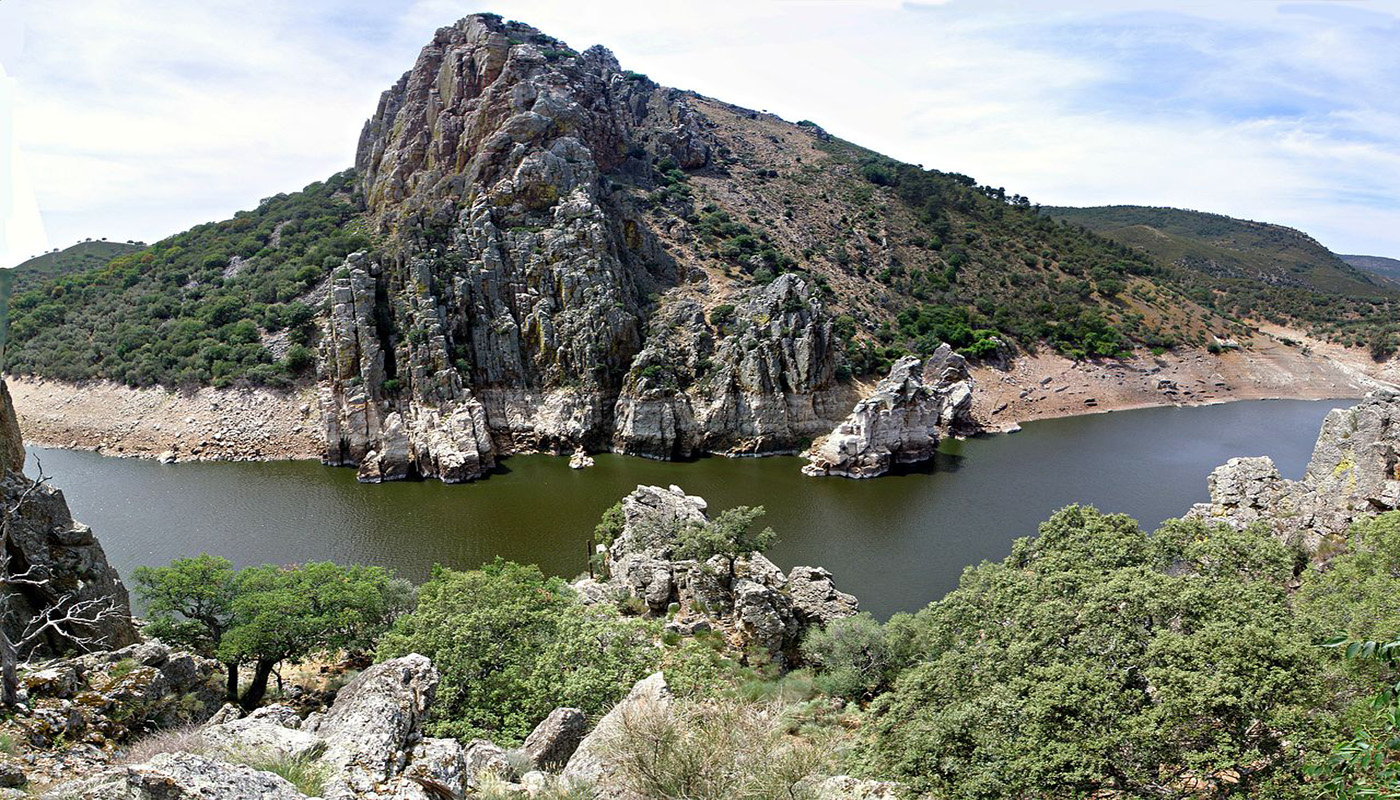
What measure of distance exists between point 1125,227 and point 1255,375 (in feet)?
254

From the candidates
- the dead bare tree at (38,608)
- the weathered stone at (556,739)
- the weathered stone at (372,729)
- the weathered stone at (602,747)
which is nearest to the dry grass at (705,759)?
the weathered stone at (602,747)

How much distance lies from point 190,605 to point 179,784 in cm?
1717

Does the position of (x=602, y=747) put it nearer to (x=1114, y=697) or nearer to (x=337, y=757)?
(x=337, y=757)

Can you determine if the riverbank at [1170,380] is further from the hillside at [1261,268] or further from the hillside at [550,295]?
the hillside at [1261,268]

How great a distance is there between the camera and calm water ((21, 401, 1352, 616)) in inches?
1256

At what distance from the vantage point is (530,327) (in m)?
53.4

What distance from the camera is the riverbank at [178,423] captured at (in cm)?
4888

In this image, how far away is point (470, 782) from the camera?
9766mm

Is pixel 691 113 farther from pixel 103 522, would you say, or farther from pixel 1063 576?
pixel 1063 576

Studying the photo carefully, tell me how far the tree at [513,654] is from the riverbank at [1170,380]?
4876 centimetres

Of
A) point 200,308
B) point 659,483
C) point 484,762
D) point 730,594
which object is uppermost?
point 200,308

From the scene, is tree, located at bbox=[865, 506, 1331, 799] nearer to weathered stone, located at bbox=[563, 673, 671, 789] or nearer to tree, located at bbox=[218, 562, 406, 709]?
weathered stone, located at bbox=[563, 673, 671, 789]

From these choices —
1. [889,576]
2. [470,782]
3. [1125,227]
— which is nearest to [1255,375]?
[889,576]

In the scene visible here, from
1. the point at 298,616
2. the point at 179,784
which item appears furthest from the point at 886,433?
the point at 179,784
